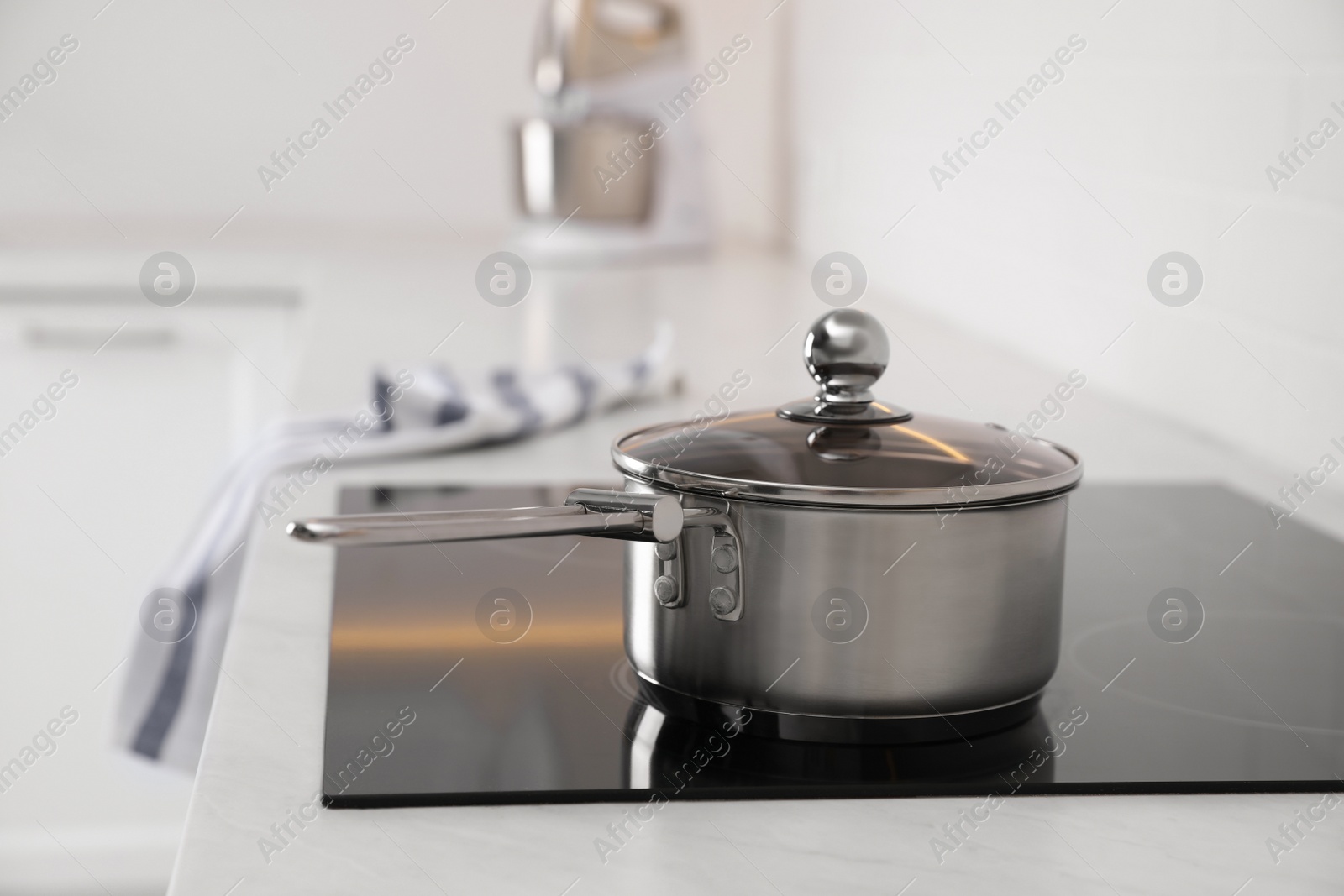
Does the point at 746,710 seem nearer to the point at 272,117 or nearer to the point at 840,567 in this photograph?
the point at 840,567

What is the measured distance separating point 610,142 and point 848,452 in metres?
1.62

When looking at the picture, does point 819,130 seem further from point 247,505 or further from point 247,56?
point 247,505

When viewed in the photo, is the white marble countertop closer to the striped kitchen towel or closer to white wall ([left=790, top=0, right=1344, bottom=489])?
the striped kitchen towel

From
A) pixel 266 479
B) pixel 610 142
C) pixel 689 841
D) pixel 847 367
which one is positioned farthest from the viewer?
pixel 610 142

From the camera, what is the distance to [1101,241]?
3.99 feet

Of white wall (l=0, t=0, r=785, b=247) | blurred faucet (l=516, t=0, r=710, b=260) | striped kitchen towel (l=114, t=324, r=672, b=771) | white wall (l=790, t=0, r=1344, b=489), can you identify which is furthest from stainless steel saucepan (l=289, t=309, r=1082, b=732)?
white wall (l=0, t=0, r=785, b=247)

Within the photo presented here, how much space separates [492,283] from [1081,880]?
5.31 feet

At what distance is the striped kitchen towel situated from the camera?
83 centimetres

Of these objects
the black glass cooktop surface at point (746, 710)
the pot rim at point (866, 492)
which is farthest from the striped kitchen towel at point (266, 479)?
the pot rim at point (866, 492)

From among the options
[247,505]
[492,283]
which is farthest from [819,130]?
[247,505]

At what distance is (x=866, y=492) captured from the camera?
1.47 feet

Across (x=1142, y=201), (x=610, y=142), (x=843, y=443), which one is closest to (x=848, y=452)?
(x=843, y=443)

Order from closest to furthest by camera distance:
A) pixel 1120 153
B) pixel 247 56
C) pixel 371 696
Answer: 1. pixel 371 696
2. pixel 1120 153
3. pixel 247 56

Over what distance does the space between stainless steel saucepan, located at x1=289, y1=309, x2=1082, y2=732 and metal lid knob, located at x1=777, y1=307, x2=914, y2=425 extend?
2cm
